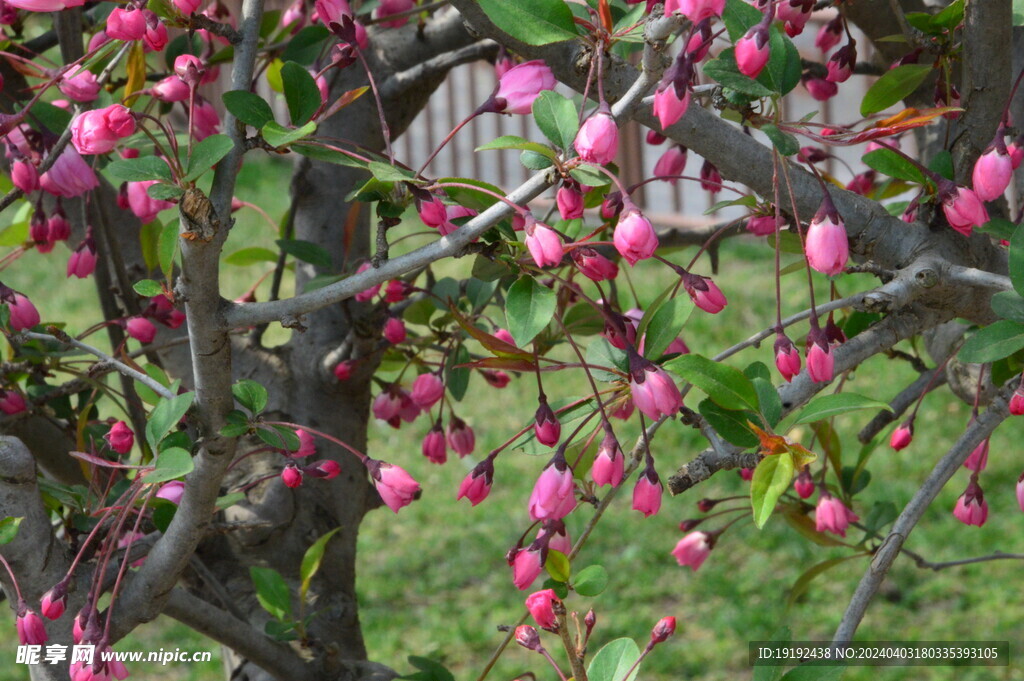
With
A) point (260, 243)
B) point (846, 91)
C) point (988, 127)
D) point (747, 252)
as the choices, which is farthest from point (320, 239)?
point (846, 91)

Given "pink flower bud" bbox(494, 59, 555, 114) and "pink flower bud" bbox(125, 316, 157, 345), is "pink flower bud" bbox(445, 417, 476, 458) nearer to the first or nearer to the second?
"pink flower bud" bbox(125, 316, 157, 345)

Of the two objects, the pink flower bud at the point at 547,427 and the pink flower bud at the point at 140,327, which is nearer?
the pink flower bud at the point at 547,427

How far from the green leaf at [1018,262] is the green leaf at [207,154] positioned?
542 millimetres

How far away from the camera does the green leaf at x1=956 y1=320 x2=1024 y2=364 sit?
2.43ft

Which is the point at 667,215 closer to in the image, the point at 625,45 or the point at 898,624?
the point at 898,624

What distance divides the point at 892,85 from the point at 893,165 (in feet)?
0.46

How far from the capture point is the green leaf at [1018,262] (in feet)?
2.43

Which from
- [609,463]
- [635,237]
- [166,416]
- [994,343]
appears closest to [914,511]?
[994,343]

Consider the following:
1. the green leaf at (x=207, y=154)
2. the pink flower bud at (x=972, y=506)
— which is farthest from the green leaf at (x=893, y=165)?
the green leaf at (x=207, y=154)

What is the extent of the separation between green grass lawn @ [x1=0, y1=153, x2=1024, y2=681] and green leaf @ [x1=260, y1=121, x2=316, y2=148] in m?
1.58

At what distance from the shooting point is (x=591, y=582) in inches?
31.9

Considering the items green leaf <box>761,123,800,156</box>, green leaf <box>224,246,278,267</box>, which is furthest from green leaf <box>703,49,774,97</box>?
green leaf <box>224,246,278,267</box>

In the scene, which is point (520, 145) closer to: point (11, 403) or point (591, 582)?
point (591, 582)

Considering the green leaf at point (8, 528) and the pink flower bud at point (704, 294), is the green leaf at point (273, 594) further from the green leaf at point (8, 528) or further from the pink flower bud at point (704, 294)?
the pink flower bud at point (704, 294)
